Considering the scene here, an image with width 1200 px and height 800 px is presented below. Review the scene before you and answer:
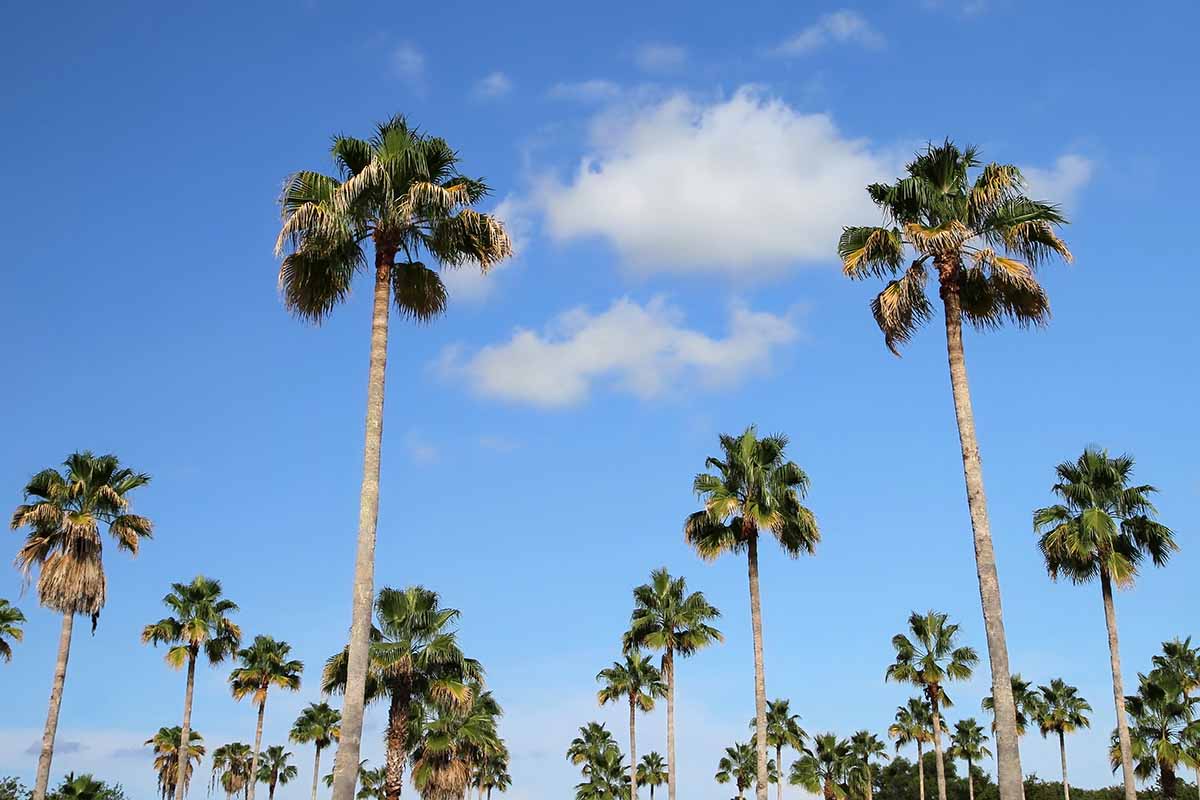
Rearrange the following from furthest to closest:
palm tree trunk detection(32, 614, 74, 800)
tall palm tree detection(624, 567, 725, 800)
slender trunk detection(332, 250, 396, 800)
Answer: tall palm tree detection(624, 567, 725, 800) → palm tree trunk detection(32, 614, 74, 800) → slender trunk detection(332, 250, 396, 800)

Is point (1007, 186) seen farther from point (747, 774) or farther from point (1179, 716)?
point (747, 774)

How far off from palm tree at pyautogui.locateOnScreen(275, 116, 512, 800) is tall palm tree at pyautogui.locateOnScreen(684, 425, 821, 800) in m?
17.0

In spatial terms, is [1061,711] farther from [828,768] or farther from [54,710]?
[54,710]

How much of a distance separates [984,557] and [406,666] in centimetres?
2251

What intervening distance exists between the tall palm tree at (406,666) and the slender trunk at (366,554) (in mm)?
18383

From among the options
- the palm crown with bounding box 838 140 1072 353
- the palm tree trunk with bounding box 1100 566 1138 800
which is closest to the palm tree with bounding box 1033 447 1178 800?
the palm tree trunk with bounding box 1100 566 1138 800

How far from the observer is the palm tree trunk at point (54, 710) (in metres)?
35.5

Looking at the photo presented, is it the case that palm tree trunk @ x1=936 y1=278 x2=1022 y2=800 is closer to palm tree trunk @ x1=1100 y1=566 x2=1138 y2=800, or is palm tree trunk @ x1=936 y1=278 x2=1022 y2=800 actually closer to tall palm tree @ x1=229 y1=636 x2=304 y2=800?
palm tree trunk @ x1=1100 y1=566 x2=1138 y2=800

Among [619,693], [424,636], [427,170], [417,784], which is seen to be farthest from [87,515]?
[619,693]

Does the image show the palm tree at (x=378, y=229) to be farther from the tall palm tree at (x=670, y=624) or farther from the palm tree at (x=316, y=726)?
the palm tree at (x=316, y=726)

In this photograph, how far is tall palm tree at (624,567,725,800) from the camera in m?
52.8

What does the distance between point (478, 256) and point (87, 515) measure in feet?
72.9

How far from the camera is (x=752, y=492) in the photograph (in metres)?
37.1

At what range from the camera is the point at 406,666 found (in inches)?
1462
